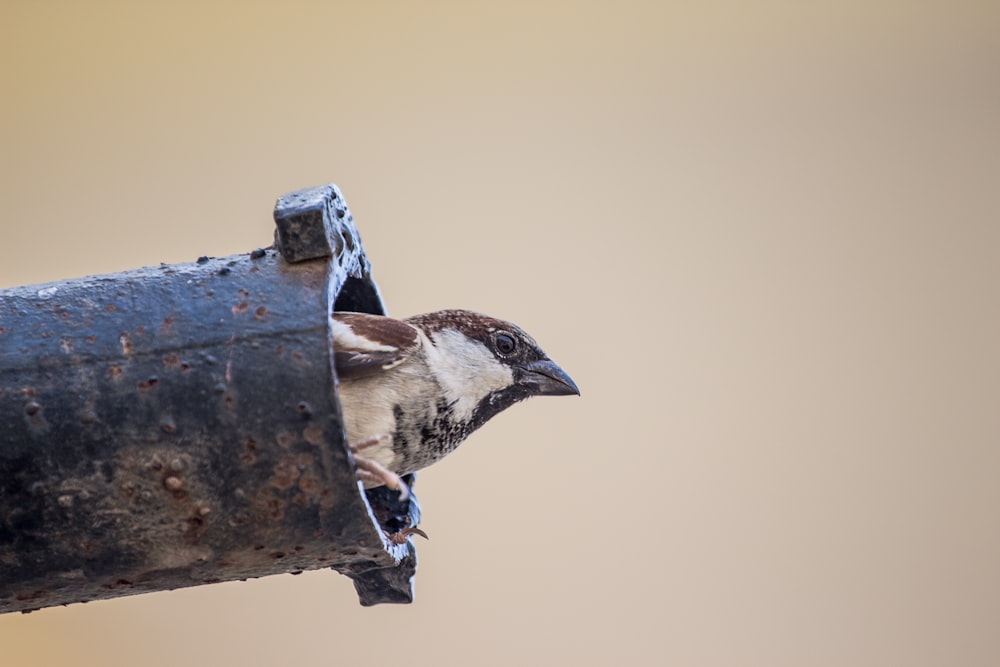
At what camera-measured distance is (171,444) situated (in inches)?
34.0

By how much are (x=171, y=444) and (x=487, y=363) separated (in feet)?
1.23

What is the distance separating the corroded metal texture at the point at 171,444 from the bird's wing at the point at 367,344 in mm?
98

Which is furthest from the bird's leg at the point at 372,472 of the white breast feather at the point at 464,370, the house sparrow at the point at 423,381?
the white breast feather at the point at 464,370

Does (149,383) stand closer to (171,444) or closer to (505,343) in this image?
(171,444)

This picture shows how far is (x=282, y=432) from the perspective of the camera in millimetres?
863

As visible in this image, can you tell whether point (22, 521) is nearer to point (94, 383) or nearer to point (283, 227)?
point (94, 383)

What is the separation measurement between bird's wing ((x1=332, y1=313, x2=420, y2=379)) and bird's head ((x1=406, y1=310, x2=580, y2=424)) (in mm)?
73

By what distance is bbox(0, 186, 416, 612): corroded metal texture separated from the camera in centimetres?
86

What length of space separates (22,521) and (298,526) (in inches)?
8.6

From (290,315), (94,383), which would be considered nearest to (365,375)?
(290,315)

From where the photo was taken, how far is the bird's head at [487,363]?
111 cm

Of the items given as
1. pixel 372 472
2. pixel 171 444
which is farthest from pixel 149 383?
pixel 372 472

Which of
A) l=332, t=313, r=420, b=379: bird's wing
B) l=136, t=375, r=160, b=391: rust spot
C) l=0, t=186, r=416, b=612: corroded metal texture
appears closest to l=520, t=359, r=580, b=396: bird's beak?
l=332, t=313, r=420, b=379: bird's wing

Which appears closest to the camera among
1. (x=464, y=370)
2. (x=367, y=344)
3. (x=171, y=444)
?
(x=171, y=444)
